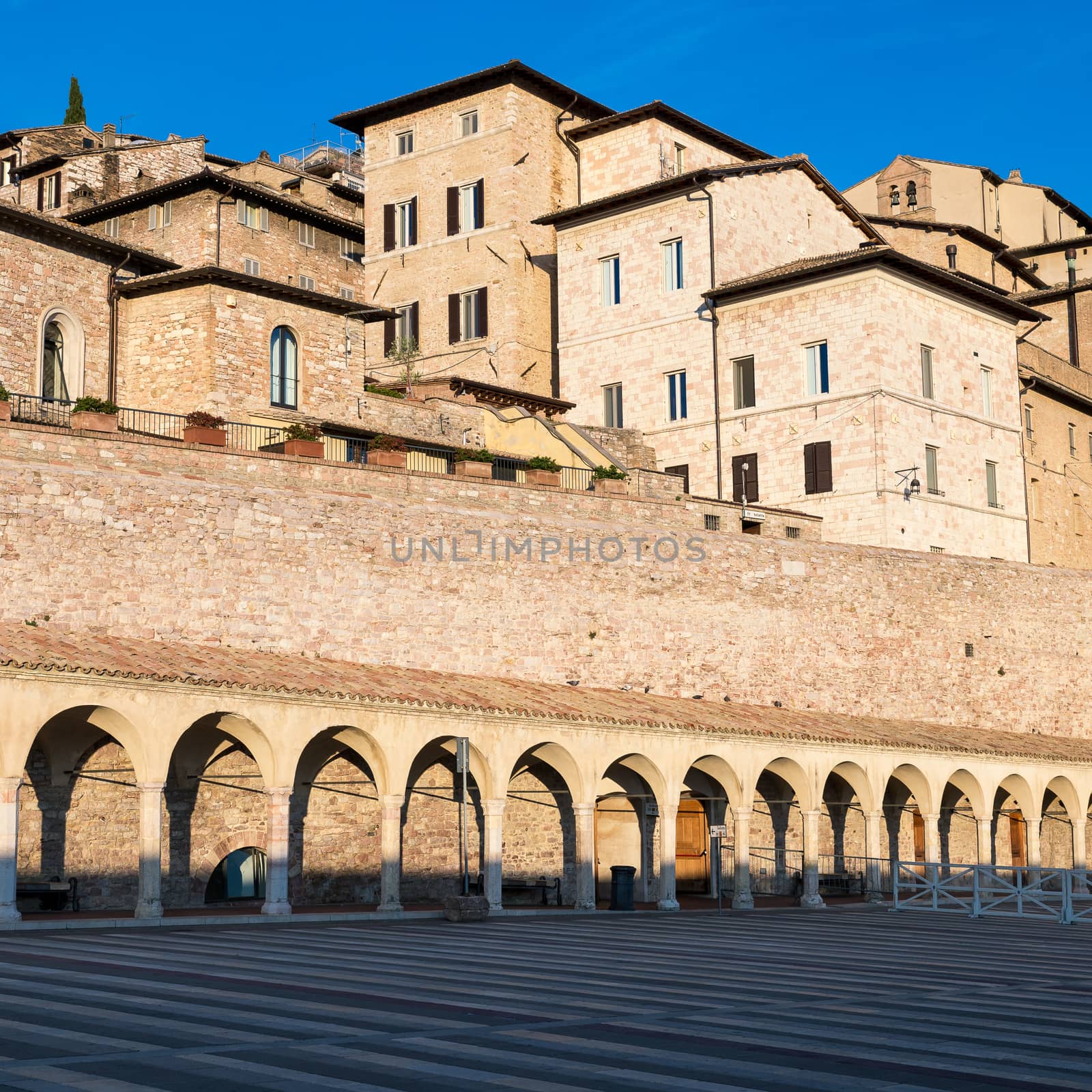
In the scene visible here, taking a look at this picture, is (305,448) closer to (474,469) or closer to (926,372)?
(474,469)

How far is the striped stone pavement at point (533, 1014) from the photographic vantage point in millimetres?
9156

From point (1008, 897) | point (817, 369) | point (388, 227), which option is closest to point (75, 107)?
point (388, 227)

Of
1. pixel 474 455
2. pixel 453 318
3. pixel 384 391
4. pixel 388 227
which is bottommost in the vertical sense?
pixel 474 455

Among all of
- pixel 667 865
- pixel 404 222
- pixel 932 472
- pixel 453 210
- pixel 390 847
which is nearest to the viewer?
pixel 390 847

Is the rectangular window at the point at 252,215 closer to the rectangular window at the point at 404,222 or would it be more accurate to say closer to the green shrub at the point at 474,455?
the rectangular window at the point at 404,222

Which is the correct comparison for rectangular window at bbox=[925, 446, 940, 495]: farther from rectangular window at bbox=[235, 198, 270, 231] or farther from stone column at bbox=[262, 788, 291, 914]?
stone column at bbox=[262, 788, 291, 914]

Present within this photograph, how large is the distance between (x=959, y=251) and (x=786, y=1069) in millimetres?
53448

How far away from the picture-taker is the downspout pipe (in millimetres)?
38625

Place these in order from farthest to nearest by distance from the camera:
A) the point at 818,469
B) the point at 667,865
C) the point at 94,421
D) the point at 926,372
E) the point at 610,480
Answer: the point at 926,372 < the point at 818,469 < the point at 610,480 < the point at 667,865 < the point at 94,421

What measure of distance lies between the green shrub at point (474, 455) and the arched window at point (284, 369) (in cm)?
444

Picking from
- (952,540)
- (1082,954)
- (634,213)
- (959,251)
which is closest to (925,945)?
(1082,954)

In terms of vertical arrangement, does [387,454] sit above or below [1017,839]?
above

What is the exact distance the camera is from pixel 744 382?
47.1 metres

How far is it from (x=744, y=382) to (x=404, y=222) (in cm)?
1473
